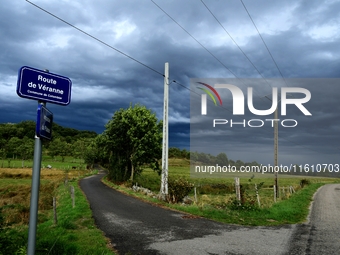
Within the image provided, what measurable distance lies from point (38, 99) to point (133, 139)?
A: 106ft

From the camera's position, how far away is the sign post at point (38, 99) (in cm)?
452

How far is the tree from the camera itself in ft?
122

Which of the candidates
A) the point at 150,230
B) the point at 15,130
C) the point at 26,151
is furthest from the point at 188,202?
the point at 15,130

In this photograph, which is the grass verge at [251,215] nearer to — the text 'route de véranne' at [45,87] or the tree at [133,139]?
the text 'route de véranne' at [45,87]

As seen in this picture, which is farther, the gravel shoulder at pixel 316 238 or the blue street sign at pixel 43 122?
the gravel shoulder at pixel 316 238

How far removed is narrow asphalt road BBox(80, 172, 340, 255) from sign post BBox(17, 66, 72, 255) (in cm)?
431

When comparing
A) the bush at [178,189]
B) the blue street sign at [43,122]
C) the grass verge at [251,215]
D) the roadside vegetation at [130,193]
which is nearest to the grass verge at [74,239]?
the roadside vegetation at [130,193]

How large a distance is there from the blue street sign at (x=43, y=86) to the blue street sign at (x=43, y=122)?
8.3 inches

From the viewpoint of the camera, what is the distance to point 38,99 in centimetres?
469

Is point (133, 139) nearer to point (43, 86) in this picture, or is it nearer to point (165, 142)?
point (165, 142)

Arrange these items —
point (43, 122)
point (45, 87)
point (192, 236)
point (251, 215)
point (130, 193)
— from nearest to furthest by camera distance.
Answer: point (43, 122) < point (45, 87) < point (192, 236) < point (251, 215) < point (130, 193)

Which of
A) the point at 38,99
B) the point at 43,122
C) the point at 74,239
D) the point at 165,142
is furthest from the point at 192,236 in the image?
the point at 165,142

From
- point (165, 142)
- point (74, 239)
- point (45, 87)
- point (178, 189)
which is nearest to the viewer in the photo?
point (45, 87)

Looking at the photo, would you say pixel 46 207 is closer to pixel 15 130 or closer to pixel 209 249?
pixel 209 249
